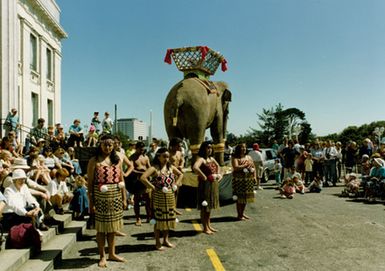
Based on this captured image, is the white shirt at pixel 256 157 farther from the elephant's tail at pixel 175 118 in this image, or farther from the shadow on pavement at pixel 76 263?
the shadow on pavement at pixel 76 263

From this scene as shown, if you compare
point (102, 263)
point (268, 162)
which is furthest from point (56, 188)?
point (268, 162)

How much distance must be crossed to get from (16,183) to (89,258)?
1.48m

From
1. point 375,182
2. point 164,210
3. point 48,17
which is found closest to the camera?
point 164,210

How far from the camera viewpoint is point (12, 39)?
691 inches

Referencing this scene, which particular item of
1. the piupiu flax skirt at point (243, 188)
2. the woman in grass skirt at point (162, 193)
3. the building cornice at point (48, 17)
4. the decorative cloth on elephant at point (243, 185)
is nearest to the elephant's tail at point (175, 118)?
the decorative cloth on elephant at point (243, 185)

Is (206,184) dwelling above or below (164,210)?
above

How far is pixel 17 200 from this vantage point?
5.57 meters

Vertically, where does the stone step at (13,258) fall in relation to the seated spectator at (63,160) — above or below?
below

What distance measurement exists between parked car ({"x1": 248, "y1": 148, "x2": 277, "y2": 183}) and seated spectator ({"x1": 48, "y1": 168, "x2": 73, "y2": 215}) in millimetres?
10352

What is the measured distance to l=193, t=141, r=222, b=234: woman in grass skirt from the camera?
7348 millimetres

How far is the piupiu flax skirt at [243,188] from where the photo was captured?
27.7ft

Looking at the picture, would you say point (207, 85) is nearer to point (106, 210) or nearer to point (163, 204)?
point (163, 204)

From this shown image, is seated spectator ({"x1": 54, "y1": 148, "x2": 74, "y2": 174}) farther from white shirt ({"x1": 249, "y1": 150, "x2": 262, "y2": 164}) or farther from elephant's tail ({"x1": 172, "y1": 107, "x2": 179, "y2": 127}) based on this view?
white shirt ({"x1": 249, "y1": 150, "x2": 262, "y2": 164})

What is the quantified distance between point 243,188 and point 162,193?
2697 millimetres
